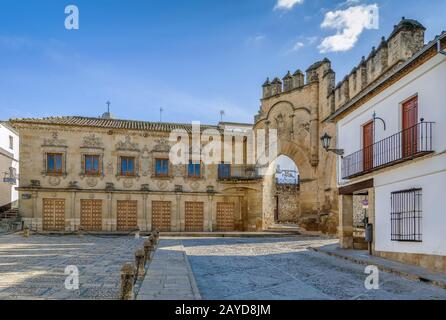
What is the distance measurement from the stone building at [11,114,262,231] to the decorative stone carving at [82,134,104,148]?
4cm

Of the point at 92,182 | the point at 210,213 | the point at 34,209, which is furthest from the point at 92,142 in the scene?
the point at 210,213

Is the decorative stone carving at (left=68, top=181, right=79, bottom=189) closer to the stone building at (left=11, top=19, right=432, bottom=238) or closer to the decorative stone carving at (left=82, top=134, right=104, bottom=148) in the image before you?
the stone building at (left=11, top=19, right=432, bottom=238)

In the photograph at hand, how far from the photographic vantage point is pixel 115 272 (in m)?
9.75

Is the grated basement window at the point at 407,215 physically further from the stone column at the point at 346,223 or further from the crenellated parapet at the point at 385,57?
the crenellated parapet at the point at 385,57

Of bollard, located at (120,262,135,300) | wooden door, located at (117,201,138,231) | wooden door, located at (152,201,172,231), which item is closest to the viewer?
→ bollard, located at (120,262,135,300)

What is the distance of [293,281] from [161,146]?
67.5 ft

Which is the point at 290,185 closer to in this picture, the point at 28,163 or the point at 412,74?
the point at 28,163

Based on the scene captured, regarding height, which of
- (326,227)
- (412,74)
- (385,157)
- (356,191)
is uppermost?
(412,74)

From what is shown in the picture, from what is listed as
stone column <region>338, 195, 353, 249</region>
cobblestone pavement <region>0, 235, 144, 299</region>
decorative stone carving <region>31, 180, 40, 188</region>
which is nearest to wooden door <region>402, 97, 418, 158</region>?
stone column <region>338, 195, 353, 249</region>

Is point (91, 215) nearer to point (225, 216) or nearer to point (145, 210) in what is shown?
point (145, 210)

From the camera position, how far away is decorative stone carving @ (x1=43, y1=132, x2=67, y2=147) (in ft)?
88.2

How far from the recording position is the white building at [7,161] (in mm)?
30031
